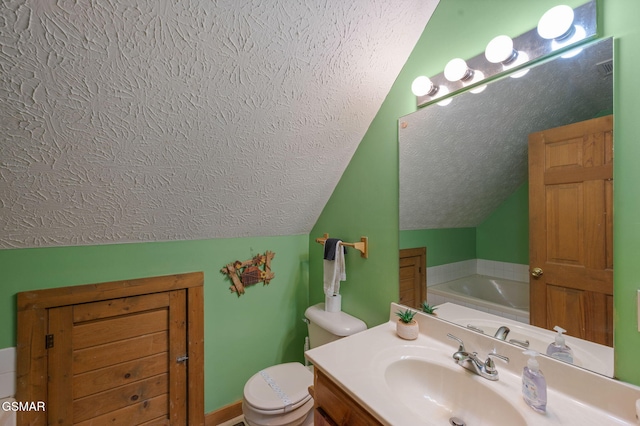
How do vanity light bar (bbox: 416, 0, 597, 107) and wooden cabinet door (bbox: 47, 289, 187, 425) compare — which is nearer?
vanity light bar (bbox: 416, 0, 597, 107)

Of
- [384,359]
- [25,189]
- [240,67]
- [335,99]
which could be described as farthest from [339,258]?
[25,189]

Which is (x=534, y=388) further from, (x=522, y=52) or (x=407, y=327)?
(x=522, y=52)

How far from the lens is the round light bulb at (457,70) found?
1080mm

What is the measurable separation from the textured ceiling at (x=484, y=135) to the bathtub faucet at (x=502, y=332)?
1.33 feet

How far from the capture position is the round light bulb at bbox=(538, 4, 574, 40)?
2.71 feet

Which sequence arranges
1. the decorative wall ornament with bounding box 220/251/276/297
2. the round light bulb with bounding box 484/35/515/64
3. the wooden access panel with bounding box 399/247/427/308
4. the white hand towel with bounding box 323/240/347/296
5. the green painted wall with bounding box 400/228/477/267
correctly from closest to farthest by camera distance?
1. the round light bulb with bounding box 484/35/515/64
2. the green painted wall with bounding box 400/228/477/267
3. the wooden access panel with bounding box 399/247/427/308
4. the white hand towel with bounding box 323/240/347/296
5. the decorative wall ornament with bounding box 220/251/276/297

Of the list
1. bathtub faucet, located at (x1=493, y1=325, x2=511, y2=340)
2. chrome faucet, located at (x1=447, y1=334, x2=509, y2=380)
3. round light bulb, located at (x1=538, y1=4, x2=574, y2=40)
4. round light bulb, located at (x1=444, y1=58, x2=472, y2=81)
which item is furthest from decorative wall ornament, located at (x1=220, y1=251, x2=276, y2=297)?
round light bulb, located at (x1=538, y1=4, x2=574, y2=40)

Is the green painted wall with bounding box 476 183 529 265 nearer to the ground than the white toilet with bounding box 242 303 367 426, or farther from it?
farther from it

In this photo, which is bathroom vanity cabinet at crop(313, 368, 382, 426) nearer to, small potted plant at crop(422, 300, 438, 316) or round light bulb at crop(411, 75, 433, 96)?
small potted plant at crop(422, 300, 438, 316)

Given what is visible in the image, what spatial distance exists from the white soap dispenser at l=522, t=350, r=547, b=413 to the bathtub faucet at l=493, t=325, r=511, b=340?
20 cm

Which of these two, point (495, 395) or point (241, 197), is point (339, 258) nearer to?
point (241, 197)

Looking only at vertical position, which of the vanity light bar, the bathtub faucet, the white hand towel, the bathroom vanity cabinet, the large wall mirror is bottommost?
the bathroom vanity cabinet

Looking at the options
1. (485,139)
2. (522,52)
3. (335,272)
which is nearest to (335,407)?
(335,272)

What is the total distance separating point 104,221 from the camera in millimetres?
1329
